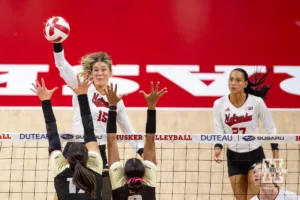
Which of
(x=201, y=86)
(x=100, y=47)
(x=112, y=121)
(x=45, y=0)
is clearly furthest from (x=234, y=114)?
(x=45, y=0)

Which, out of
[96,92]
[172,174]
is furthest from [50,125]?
[172,174]

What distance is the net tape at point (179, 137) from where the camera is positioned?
7867 millimetres

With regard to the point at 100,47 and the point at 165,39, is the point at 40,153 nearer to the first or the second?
the point at 100,47

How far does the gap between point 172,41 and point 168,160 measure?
219 centimetres

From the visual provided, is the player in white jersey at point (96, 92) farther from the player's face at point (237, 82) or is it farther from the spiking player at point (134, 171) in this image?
the player's face at point (237, 82)

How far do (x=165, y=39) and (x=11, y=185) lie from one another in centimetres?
353

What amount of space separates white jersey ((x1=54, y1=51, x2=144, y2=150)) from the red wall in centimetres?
342

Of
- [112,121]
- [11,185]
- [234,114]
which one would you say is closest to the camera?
[112,121]

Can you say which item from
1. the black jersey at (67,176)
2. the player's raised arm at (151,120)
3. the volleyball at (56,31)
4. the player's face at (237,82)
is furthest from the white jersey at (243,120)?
the black jersey at (67,176)

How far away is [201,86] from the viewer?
1185cm

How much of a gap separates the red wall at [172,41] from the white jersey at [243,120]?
275cm

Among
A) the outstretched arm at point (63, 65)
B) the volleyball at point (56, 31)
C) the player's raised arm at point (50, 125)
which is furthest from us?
the volleyball at point (56, 31)

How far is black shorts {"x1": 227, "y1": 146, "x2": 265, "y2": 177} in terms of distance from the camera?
8828 millimetres

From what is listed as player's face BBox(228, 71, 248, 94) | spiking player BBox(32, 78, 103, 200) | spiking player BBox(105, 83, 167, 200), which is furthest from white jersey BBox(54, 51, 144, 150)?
player's face BBox(228, 71, 248, 94)
